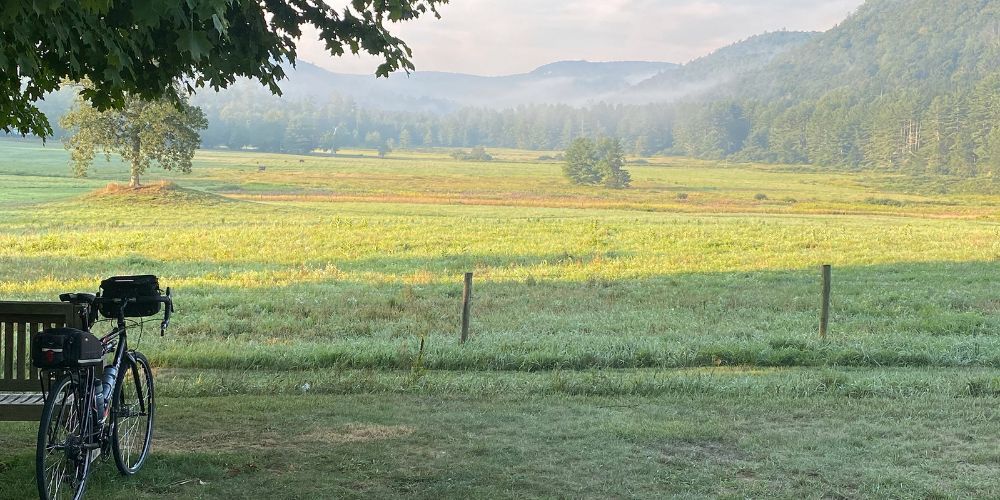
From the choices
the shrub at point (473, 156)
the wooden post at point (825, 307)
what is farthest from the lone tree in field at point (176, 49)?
the shrub at point (473, 156)

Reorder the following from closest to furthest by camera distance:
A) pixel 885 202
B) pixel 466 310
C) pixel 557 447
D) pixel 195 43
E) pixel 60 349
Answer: pixel 195 43 < pixel 60 349 < pixel 557 447 < pixel 466 310 < pixel 885 202

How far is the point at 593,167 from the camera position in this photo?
12025 cm

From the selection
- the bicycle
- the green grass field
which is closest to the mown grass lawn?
the green grass field

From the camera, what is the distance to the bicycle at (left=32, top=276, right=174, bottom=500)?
584 cm

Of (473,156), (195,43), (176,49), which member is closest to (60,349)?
(195,43)

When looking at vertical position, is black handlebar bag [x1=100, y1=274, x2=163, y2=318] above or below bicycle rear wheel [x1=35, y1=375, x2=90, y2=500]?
above

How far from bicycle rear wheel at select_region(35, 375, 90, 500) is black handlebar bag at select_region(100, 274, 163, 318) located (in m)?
0.90

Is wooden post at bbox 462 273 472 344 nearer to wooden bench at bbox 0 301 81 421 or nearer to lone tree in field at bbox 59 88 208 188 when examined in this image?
wooden bench at bbox 0 301 81 421

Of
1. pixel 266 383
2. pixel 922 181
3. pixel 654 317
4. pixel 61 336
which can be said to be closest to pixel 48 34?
pixel 61 336

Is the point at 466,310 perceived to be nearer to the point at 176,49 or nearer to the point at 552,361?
the point at 552,361

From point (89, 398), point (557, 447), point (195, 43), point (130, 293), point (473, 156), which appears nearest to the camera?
point (195, 43)

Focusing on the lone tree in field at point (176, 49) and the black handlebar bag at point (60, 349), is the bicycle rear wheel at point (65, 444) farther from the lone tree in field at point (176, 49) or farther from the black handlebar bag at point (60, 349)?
the lone tree in field at point (176, 49)

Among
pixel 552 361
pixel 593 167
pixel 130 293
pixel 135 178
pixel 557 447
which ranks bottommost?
pixel 552 361

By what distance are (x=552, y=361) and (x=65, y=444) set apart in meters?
8.27
